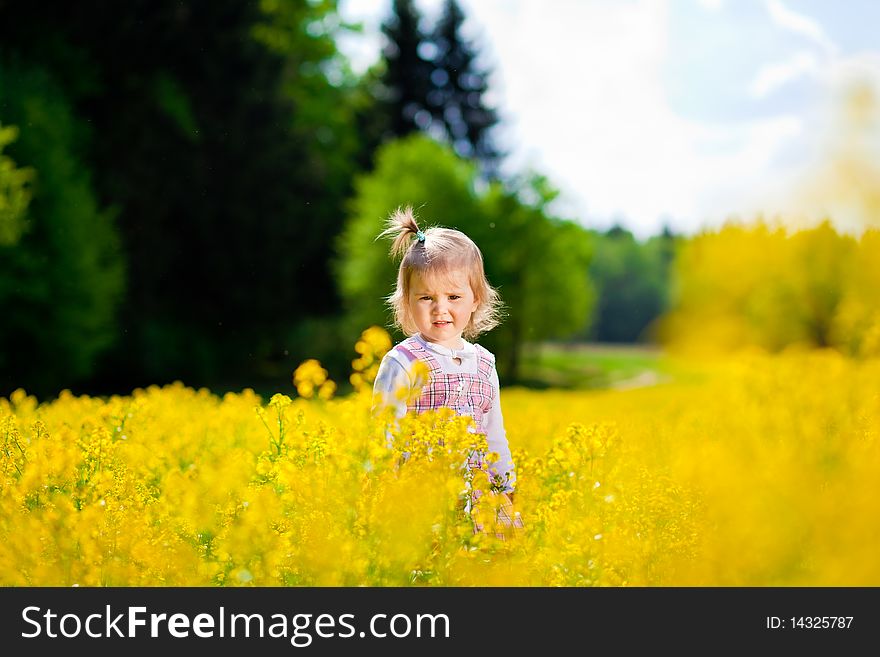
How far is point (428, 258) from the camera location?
336 cm

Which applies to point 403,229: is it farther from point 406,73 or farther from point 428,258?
point 406,73

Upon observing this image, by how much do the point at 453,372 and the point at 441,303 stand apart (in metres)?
0.29

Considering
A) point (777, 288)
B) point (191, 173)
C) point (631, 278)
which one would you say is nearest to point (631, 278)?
point (631, 278)

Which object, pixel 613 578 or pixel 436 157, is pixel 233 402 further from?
pixel 436 157

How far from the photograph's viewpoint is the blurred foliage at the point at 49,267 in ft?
43.8

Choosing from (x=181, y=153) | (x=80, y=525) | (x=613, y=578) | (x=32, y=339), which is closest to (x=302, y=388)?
(x=80, y=525)

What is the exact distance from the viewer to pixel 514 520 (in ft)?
11.0

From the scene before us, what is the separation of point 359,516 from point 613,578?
90 centimetres

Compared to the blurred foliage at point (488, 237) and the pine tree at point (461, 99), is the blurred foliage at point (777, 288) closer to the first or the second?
the blurred foliage at point (488, 237)

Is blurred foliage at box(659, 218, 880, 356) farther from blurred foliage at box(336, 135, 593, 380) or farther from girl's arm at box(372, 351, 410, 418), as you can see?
girl's arm at box(372, 351, 410, 418)

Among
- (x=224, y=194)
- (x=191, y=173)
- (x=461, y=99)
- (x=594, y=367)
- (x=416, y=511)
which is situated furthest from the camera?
(x=594, y=367)

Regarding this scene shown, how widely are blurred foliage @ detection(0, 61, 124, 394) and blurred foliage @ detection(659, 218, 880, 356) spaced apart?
408 inches

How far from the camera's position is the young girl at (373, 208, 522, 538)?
132 inches

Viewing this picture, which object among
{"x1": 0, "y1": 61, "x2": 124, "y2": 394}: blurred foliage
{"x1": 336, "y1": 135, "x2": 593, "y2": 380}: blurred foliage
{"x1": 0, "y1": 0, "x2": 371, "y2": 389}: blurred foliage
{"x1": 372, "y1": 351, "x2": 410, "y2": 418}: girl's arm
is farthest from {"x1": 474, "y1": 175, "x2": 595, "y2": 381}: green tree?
{"x1": 372, "y1": 351, "x2": 410, "y2": 418}: girl's arm
